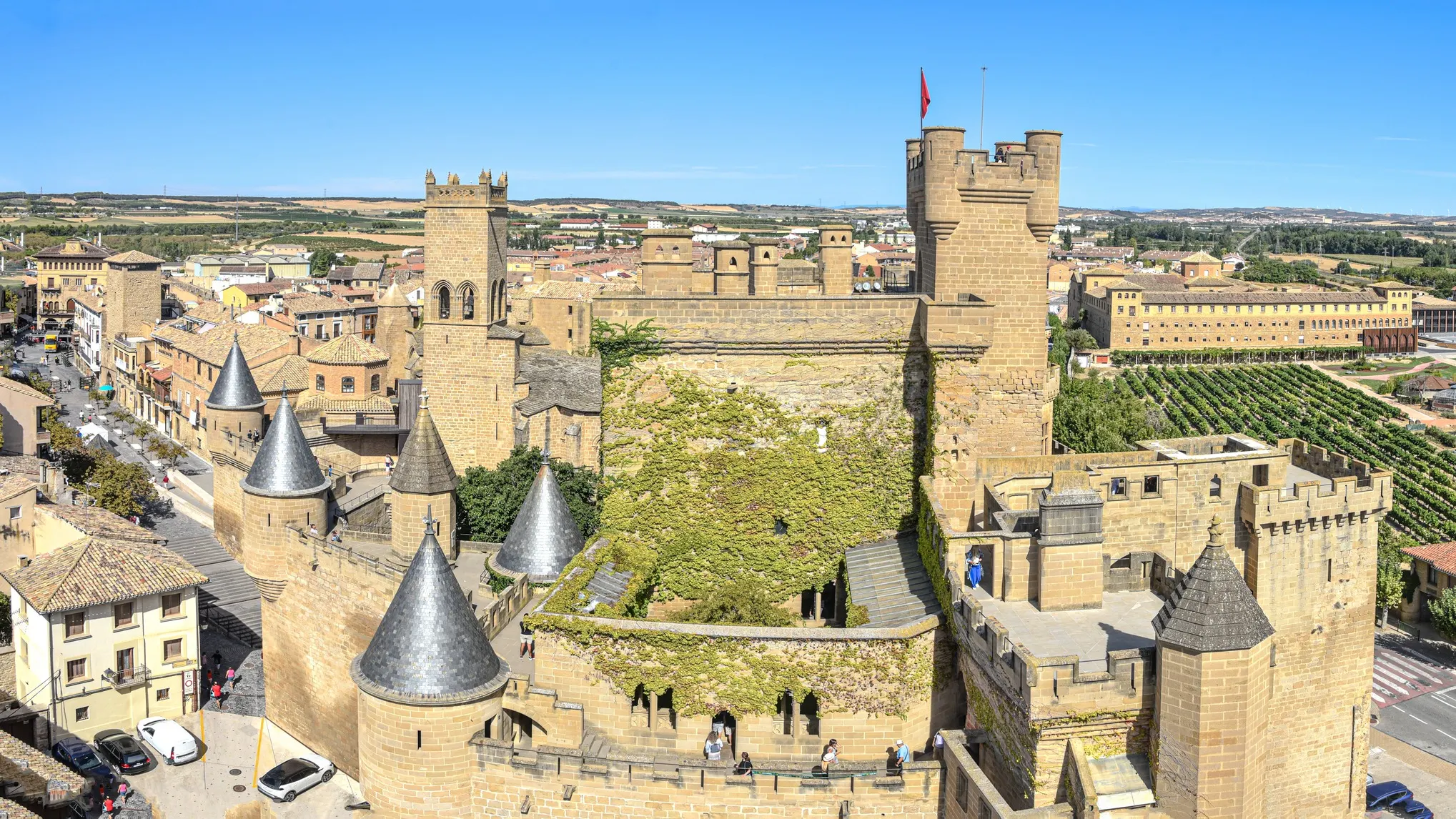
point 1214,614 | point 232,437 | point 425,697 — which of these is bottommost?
point 425,697

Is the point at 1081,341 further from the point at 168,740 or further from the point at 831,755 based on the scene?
the point at 831,755

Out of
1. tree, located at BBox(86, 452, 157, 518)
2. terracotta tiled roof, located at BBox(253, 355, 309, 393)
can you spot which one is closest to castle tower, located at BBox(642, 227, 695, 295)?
tree, located at BBox(86, 452, 157, 518)

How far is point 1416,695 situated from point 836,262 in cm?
2899

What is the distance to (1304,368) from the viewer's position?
15912cm

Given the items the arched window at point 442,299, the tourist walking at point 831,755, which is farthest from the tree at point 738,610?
the arched window at point 442,299

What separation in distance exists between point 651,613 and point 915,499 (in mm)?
5241

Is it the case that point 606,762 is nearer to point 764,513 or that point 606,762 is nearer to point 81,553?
point 764,513

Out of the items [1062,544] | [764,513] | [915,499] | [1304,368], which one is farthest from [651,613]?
[1304,368]

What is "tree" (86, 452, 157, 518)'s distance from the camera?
177 feet

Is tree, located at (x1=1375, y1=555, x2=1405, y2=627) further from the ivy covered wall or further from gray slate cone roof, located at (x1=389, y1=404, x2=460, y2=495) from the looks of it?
gray slate cone roof, located at (x1=389, y1=404, x2=460, y2=495)

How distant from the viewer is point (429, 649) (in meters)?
19.4

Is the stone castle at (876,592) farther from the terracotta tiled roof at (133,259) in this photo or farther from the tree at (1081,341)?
the tree at (1081,341)

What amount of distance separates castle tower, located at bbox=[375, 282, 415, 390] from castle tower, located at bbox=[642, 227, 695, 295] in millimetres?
34781

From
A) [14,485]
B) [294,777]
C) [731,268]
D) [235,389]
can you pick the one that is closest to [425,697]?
[294,777]
